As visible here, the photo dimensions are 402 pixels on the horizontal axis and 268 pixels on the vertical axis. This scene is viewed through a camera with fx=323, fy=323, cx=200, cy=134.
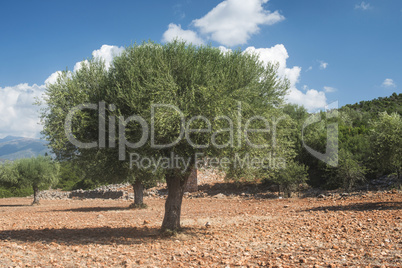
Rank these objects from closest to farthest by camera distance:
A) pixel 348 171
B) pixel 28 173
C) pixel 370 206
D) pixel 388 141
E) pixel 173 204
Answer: pixel 173 204 → pixel 370 206 → pixel 388 141 → pixel 348 171 → pixel 28 173

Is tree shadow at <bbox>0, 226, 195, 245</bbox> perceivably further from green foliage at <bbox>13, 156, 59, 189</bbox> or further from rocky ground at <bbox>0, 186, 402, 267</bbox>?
green foliage at <bbox>13, 156, 59, 189</bbox>

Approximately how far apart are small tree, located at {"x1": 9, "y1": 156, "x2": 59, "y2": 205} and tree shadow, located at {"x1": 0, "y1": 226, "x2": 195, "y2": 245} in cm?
2456

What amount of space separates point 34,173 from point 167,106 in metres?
32.9

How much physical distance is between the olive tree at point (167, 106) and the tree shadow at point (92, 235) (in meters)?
1.14

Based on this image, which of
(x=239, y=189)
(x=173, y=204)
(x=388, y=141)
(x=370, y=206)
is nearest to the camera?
(x=173, y=204)

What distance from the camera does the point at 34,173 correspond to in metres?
37.5

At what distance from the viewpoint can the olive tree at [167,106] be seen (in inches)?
422

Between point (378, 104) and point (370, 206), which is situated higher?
point (378, 104)

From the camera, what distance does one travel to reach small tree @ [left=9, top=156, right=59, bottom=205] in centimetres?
3741

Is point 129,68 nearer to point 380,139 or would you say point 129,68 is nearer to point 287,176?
point 380,139

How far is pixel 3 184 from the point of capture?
3862 centimetres

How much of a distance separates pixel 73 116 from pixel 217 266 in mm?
7836

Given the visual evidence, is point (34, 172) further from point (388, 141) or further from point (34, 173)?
point (388, 141)

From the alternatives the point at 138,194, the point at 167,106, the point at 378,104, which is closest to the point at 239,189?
the point at 138,194
